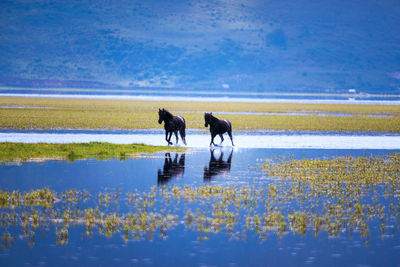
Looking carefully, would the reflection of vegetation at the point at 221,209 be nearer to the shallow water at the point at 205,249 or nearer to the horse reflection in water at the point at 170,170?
the shallow water at the point at 205,249

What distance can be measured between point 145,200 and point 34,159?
908 centimetres

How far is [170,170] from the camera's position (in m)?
21.8

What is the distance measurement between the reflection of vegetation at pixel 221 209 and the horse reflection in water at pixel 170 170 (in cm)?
176

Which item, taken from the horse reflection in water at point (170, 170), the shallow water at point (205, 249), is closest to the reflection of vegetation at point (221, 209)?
the shallow water at point (205, 249)

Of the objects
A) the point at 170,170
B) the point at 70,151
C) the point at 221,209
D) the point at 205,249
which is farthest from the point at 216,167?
the point at 205,249

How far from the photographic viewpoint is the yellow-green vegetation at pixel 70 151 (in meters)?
24.6

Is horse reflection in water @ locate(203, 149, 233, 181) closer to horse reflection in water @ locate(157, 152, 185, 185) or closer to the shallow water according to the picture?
horse reflection in water @ locate(157, 152, 185, 185)

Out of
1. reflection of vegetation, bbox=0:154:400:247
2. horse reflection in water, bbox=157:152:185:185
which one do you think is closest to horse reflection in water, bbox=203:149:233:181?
horse reflection in water, bbox=157:152:185:185

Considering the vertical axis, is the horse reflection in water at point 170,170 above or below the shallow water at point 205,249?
above

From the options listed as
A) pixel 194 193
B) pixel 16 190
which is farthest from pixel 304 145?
pixel 16 190

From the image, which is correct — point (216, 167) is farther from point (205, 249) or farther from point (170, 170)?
point (205, 249)

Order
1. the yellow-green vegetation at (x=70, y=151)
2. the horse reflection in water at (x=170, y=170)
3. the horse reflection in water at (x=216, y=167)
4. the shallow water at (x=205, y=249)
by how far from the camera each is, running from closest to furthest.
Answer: the shallow water at (x=205, y=249) < the horse reflection in water at (x=170, y=170) < the horse reflection in water at (x=216, y=167) < the yellow-green vegetation at (x=70, y=151)

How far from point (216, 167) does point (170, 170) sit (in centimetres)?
184

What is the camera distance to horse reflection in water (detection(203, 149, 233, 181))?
20.9 metres
